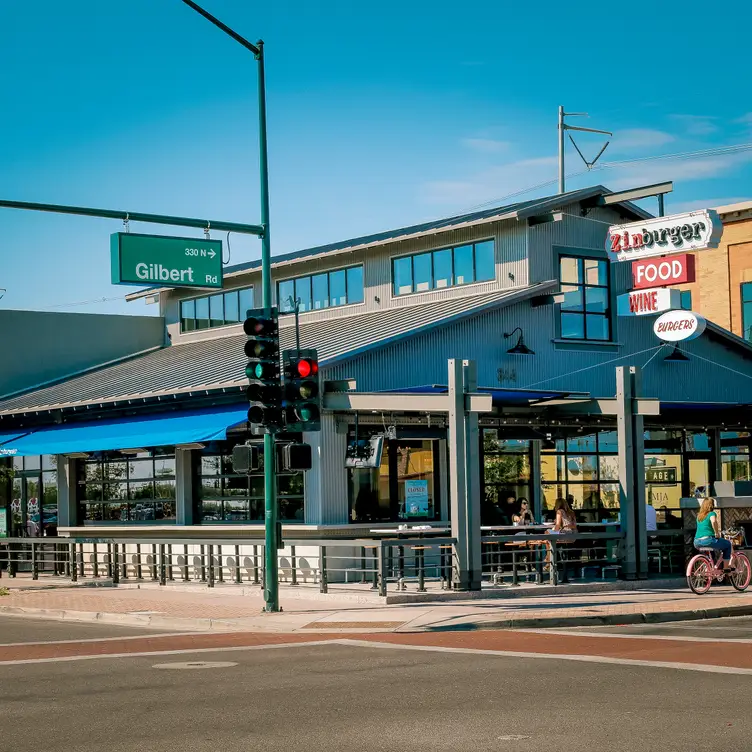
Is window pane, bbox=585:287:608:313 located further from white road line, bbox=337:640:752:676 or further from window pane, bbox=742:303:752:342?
window pane, bbox=742:303:752:342

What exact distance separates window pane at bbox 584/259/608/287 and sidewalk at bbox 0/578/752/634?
9034 mm

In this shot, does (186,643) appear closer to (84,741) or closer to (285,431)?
(285,431)

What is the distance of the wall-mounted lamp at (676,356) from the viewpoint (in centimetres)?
3150

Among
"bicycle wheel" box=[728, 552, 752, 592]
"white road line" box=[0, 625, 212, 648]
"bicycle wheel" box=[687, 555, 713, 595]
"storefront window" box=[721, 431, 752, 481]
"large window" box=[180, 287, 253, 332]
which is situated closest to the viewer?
"white road line" box=[0, 625, 212, 648]

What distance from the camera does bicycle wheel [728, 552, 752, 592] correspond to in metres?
22.5

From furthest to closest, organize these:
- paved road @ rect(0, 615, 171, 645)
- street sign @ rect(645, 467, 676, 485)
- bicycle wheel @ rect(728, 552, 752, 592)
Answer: street sign @ rect(645, 467, 676, 485) → bicycle wheel @ rect(728, 552, 752, 592) → paved road @ rect(0, 615, 171, 645)

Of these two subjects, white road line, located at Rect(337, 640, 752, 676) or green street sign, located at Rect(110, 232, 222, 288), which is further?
green street sign, located at Rect(110, 232, 222, 288)

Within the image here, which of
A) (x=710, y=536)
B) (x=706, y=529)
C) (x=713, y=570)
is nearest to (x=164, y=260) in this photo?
(x=706, y=529)

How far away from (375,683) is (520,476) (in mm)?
17165

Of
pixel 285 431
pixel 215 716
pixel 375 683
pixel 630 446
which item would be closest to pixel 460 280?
pixel 630 446

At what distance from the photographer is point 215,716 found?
10391mm

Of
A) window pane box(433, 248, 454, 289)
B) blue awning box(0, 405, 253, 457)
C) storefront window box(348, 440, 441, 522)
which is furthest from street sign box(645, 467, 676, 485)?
blue awning box(0, 405, 253, 457)

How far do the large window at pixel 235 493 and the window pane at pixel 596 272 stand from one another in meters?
9.14

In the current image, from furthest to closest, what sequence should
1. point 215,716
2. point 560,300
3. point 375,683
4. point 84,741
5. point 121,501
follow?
point 121,501, point 560,300, point 375,683, point 215,716, point 84,741
